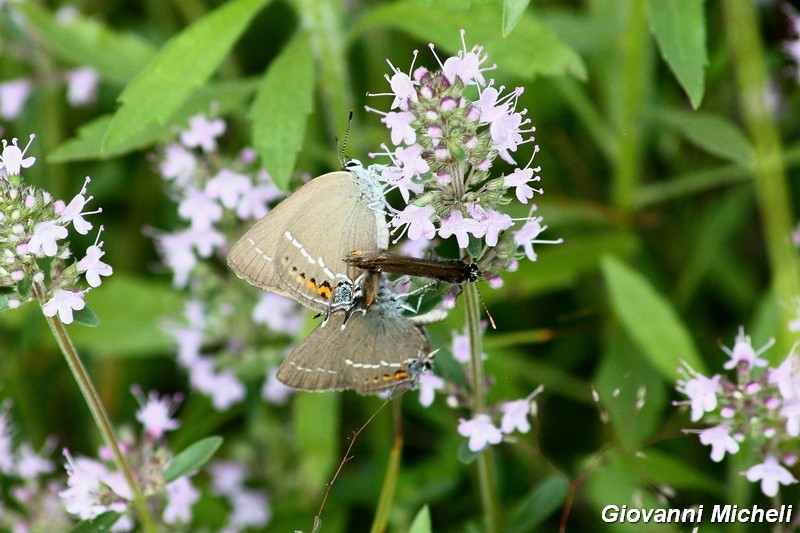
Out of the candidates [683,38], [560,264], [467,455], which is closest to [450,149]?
[467,455]

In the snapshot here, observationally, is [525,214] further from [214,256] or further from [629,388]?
[214,256]

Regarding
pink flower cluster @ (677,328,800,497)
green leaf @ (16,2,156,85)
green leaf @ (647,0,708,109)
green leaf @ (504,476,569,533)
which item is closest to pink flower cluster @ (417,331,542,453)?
green leaf @ (504,476,569,533)

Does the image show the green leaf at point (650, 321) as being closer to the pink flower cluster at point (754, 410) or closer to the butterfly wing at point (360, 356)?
the pink flower cluster at point (754, 410)

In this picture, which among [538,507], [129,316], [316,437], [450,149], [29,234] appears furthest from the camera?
[129,316]

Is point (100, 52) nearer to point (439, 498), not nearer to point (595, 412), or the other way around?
point (439, 498)

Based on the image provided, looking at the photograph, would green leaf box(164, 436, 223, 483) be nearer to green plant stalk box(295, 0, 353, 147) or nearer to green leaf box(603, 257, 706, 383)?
green plant stalk box(295, 0, 353, 147)

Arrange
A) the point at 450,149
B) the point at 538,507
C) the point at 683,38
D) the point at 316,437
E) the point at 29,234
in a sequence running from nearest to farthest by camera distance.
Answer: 1. the point at 450,149
2. the point at 29,234
3. the point at 683,38
4. the point at 538,507
5. the point at 316,437
